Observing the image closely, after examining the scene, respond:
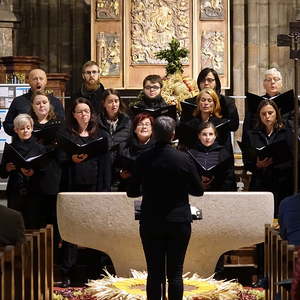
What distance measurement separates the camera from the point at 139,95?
855 cm

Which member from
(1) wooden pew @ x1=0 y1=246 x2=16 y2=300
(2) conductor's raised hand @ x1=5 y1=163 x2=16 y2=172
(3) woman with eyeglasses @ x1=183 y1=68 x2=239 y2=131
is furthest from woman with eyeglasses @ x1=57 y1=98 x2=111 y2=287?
(1) wooden pew @ x1=0 y1=246 x2=16 y2=300

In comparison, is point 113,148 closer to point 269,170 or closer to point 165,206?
point 269,170

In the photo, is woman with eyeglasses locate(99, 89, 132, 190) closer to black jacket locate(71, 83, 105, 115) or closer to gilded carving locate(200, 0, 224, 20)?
black jacket locate(71, 83, 105, 115)

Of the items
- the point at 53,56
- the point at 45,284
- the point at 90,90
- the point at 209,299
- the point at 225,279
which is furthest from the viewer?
the point at 53,56

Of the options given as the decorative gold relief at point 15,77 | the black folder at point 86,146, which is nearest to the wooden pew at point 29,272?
the black folder at point 86,146

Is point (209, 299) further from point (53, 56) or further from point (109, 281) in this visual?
point (53, 56)

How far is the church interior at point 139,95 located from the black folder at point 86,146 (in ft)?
1.05

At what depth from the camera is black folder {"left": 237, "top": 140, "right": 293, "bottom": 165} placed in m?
7.01

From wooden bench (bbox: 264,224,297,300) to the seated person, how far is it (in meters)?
1.30

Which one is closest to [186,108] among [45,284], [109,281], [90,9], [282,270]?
[109,281]

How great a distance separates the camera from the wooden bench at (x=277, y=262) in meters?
4.57

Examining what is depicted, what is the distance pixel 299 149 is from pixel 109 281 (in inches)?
71.4

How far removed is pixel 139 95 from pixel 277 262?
3679 mm

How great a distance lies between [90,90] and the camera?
7801 millimetres
